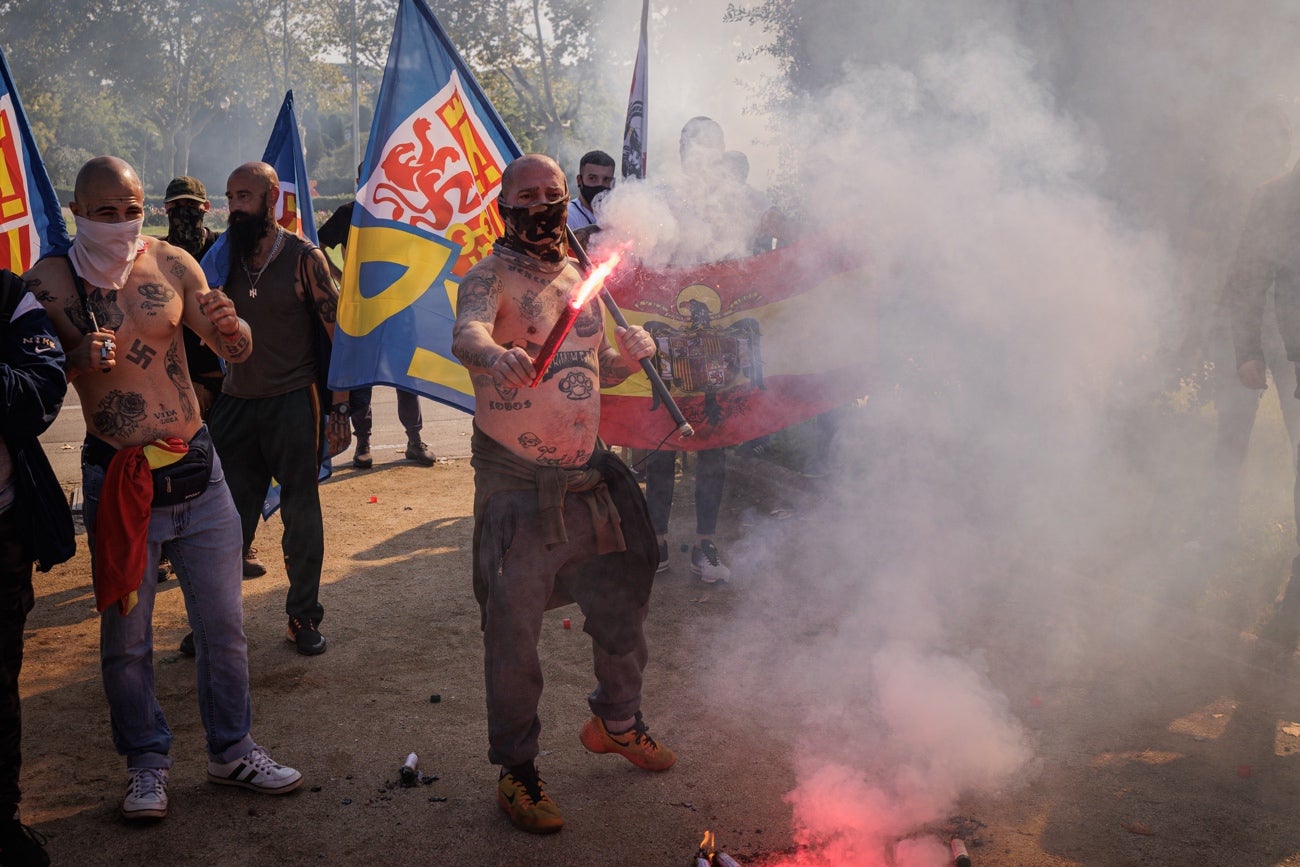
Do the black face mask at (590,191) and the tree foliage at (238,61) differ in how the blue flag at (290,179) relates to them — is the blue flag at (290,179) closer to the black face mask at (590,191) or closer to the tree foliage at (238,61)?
the black face mask at (590,191)

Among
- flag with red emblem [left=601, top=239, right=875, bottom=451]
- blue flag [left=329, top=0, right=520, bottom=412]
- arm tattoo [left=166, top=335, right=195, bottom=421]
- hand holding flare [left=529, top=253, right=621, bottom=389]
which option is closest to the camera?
hand holding flare [left=529, top=253, right=621, bottom=389]

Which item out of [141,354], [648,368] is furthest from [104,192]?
[648,368]

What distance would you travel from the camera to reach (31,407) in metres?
2.99

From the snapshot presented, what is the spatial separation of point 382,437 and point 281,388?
5805mm

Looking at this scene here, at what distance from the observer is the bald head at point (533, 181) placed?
3459 millimetres

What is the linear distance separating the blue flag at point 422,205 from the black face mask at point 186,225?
2.75 ft

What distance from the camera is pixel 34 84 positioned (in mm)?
43688

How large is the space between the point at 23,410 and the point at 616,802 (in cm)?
229

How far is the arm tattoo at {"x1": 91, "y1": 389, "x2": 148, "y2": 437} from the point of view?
3.43 m

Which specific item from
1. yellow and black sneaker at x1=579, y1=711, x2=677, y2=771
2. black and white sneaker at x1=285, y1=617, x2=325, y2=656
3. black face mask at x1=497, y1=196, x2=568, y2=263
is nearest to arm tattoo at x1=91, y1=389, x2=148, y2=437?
black face mask at x1=497, y1=196, x2=568, y2=263

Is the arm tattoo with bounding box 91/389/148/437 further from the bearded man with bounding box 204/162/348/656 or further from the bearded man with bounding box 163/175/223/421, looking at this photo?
the bearded man with bounding box 163/175/223/421

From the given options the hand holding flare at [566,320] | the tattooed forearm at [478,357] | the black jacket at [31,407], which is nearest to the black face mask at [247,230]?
the black jacket at [31,407]

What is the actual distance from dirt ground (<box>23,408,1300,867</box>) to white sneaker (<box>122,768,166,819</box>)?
5cm

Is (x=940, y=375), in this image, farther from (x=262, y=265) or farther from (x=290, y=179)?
(x=262, y=265)
